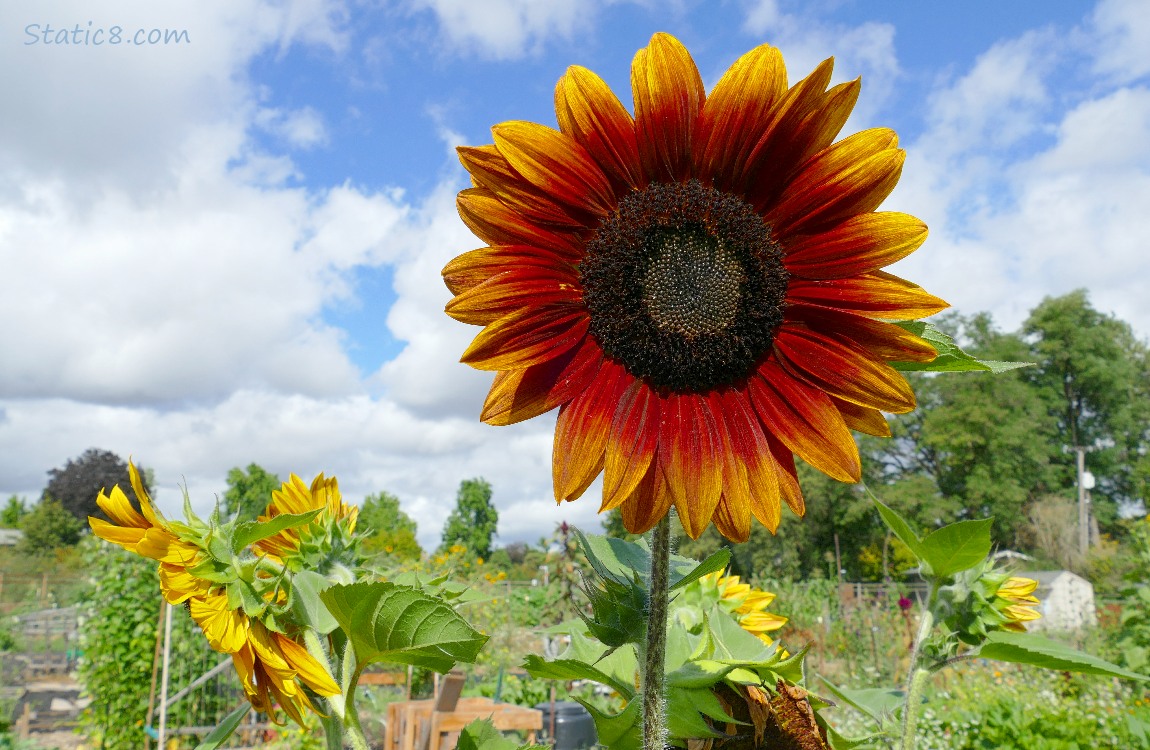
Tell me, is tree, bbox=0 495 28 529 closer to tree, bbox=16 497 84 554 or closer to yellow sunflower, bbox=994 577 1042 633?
tree, bbox=16 497 84 554

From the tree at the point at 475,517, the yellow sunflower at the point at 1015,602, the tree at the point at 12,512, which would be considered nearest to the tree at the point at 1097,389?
the tree at the point at 475,517

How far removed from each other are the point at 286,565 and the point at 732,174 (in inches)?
25.8

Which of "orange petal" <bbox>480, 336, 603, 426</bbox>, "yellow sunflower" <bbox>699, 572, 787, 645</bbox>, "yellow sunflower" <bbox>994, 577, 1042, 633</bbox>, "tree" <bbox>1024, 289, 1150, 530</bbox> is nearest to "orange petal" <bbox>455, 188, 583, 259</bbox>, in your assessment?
"orange petal" <bbox>480, 336, 603, 426</bbox>

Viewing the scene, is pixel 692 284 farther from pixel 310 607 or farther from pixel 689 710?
pixel 310 607

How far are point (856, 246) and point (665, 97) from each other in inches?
9.4

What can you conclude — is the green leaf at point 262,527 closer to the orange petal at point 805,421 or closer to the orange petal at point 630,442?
the orange petal at point 630,442

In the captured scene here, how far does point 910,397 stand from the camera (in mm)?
792

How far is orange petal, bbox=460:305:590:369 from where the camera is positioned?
2.67 ft

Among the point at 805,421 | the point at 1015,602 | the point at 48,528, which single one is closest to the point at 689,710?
the point at 805,421

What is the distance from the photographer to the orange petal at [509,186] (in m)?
0.86

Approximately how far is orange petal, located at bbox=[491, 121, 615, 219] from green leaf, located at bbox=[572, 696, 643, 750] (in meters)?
0.48

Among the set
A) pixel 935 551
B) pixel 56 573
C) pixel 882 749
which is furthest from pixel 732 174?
pixel 56 573

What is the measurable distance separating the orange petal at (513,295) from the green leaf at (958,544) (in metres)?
0.47

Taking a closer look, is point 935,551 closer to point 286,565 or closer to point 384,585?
point 384,585
